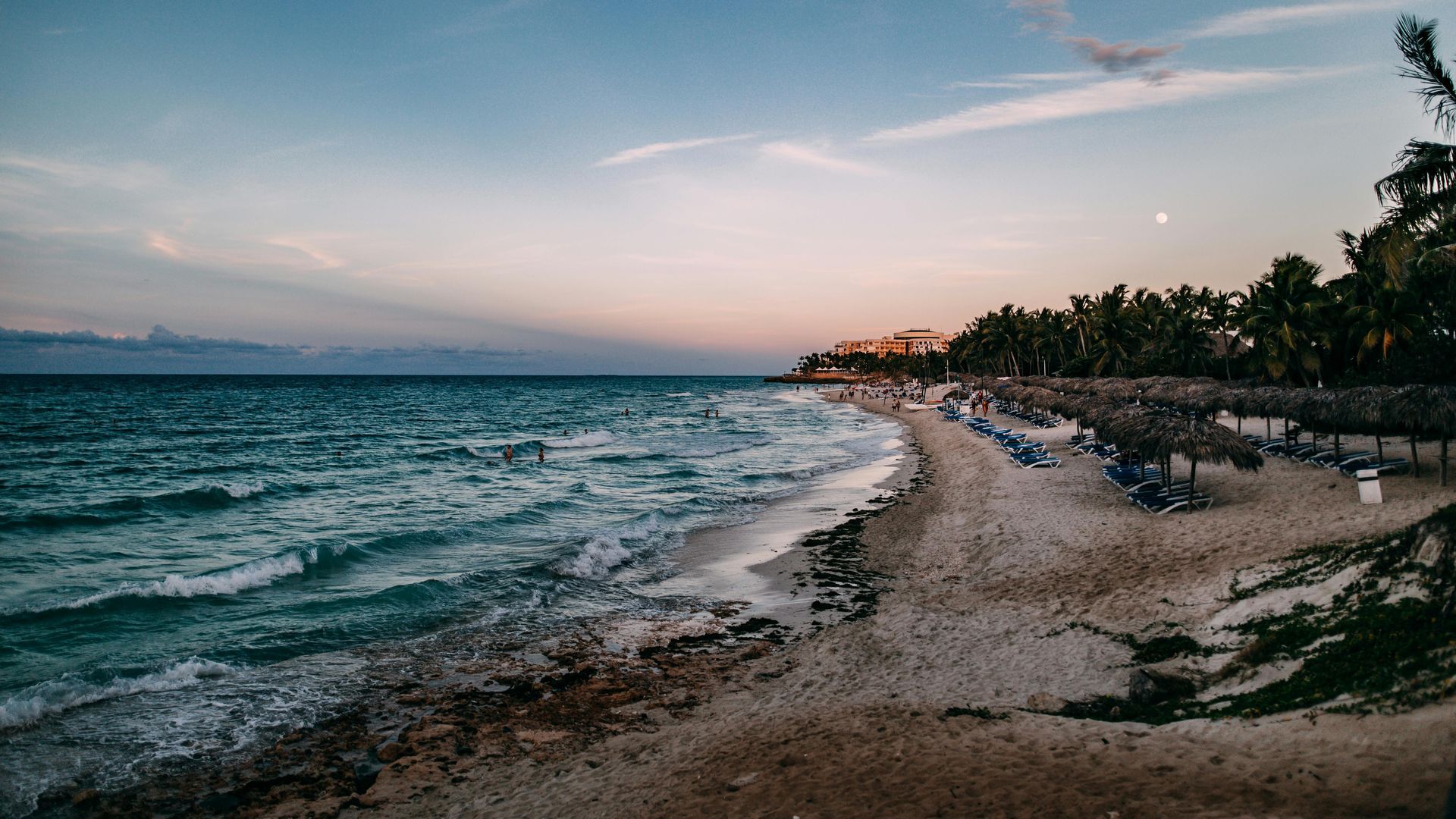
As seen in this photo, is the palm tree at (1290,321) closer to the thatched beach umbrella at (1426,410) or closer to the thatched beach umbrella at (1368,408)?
the thatched beach umbrella at (1368,408)

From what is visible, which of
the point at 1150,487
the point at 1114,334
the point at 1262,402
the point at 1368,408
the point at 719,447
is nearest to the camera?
the point at 1368,408

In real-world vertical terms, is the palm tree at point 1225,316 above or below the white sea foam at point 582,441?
above

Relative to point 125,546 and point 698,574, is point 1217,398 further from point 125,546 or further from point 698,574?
point 125,546

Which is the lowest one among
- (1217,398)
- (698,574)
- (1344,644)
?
(698,574)

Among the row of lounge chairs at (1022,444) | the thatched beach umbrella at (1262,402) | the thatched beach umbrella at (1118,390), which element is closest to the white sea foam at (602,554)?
the row of lounge chairs at (1022,444)

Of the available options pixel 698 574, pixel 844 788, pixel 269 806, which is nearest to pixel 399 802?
pixel 269 806

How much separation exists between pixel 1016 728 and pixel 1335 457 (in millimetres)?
18103

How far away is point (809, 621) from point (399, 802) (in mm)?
7460

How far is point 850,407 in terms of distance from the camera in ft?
293

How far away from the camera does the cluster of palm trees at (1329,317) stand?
13.1 meters

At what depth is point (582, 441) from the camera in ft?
168

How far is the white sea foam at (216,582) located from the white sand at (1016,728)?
1123 centimetres

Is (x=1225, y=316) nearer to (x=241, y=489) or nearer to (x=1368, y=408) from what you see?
(x=1368, y=408)

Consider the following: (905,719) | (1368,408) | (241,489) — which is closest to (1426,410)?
(1368,408)
